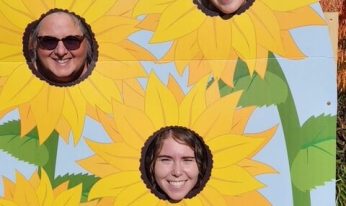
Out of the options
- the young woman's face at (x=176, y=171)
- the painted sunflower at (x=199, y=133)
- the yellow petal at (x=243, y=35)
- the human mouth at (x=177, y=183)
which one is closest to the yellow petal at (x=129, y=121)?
the painted sunflower at (x=199, y=133)

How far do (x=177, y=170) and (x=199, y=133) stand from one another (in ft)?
0.50

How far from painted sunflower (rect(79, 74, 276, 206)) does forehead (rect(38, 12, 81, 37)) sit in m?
0.31

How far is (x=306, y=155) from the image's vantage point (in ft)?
5.37

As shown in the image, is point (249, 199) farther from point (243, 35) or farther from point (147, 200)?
point (243, 35)

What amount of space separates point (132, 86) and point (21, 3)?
0.48m

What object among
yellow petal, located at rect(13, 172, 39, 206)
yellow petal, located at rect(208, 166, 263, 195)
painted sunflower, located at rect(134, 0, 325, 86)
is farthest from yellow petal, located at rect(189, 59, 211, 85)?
yellow petal, located at rect(13, 172, 39, 206)

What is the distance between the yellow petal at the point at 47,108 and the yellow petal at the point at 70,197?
0.20 meters

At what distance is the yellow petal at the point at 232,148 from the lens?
1642 millimetres

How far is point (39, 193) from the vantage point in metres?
1.65

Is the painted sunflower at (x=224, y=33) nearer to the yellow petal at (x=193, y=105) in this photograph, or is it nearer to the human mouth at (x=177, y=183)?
the yellow petal at (x=193, y=105)

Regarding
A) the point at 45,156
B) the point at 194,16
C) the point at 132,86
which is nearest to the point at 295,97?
the point at 194,16

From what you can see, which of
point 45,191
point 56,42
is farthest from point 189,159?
point 56,42

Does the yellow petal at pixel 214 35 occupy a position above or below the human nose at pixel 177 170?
above

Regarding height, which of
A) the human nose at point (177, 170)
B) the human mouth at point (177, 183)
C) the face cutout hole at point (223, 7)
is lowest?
the human mouth at point (177, 183)
